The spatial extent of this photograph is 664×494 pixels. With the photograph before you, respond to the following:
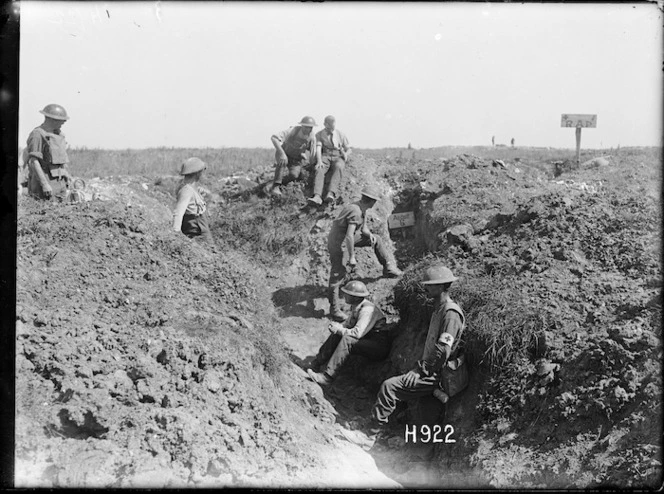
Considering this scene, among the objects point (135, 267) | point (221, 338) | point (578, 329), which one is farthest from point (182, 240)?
point (578, 329)

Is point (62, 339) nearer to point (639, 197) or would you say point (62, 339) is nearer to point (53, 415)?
point (53, 415)

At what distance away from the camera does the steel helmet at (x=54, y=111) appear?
27.6 feet

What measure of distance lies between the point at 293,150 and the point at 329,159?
758mm

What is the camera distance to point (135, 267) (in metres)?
7.21

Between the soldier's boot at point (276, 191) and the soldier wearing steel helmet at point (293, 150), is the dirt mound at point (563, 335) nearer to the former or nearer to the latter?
the soldier wearing steel helmet at point (293, 150)

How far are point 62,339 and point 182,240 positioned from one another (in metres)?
2.99

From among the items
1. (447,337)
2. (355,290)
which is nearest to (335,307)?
(355,290)

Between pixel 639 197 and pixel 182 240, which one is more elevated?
pixel 639 197

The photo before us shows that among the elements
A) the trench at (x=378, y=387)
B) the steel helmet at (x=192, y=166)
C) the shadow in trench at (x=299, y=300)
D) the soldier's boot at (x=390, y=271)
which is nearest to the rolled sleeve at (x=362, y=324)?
the trench at (x=378, y=387)

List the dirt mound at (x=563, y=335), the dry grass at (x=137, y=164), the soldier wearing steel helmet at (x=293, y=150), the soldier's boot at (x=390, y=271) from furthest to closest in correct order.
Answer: the dry grass at (x=137, y=164) < the soldier wearing steel helmet at (x=293, y=150) < the soldier's boot at (x=390, y=271) < the dirt mound at (x=563, y=335)

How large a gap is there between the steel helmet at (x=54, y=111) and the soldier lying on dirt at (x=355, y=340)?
455 cm

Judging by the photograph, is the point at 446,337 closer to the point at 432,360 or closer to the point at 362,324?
the point at 432,360

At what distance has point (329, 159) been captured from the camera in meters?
12.6

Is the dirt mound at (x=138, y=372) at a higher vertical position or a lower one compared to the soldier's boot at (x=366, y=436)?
higher
